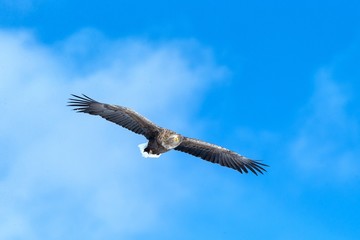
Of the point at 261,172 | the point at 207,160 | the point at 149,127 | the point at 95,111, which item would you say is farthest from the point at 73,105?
the point at 261,172

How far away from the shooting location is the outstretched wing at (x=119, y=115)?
2781 cm

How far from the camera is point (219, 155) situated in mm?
29266

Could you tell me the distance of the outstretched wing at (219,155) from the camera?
28859mm

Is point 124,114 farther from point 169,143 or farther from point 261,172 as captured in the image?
point 261,172

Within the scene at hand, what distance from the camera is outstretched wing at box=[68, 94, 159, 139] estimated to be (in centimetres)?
2781

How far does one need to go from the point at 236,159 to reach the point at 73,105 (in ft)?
18.8

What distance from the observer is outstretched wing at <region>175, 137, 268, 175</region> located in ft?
94.7

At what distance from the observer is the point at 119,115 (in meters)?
28.0

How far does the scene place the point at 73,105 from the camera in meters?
27.7

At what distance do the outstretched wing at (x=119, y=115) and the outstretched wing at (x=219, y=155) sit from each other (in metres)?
1.38

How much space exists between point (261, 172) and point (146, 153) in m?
3.99

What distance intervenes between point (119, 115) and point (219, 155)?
12.0 feet

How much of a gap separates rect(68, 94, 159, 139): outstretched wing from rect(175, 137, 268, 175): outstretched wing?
1.38 metres

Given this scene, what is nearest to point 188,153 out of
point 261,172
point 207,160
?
point 207,160
